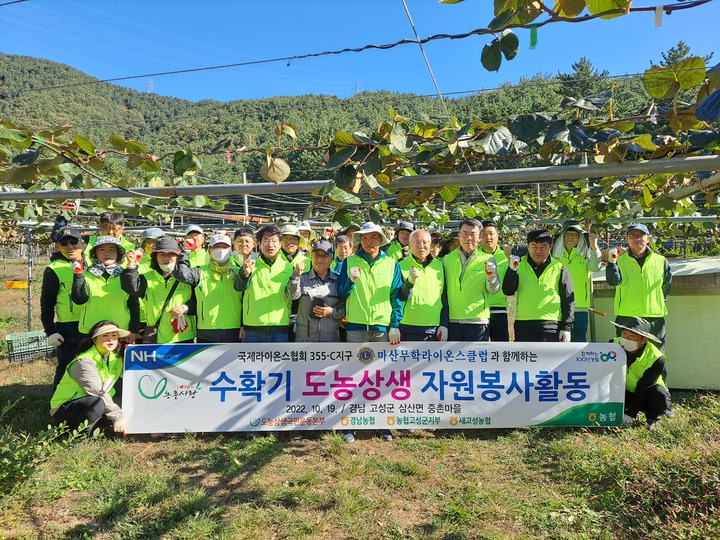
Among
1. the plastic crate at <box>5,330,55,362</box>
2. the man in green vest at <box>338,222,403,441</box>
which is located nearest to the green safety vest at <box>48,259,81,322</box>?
the man in green vest at <box>338,222,403,441</box>

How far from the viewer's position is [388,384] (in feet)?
13.0

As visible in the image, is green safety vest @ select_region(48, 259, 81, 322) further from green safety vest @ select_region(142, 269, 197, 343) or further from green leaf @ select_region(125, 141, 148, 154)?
green leaf @ select_region(125, 141, 148, 154)

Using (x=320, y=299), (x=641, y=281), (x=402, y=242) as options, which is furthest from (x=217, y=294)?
(x=641, y=281)

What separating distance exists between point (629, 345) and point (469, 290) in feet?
4.70

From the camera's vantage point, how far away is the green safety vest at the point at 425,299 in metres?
4.08

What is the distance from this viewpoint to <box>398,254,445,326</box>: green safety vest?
4.08m

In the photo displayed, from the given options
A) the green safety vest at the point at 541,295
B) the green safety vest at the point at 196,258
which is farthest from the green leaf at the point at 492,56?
the green safety vest at the point at 196,258

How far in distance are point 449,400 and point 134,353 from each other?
8.92 ft

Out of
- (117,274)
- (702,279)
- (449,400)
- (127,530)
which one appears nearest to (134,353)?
(117,274)

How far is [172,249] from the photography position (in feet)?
13.4

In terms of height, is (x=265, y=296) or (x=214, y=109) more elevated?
(x=214, y=109)

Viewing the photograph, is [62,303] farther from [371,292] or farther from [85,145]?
[371,292]

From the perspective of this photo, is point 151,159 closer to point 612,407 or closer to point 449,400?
point 449,400

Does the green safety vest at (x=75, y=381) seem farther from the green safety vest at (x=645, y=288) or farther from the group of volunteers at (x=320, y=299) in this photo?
the green safety vest at (x=645, y=288)
